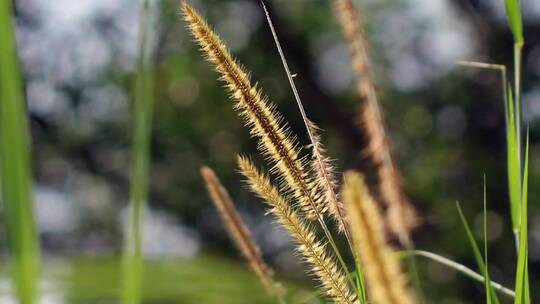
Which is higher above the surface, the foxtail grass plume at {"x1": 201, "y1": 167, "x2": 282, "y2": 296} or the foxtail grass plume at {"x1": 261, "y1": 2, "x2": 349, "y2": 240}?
the foxtail grass plume at {"x1": 261, "y1": 2, "x2": 349, "y2": 240}

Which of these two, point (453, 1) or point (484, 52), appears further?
point (453, 1)

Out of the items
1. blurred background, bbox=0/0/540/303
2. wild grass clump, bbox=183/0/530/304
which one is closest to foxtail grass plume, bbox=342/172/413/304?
wild grass clump, bbox=183/0/530/304

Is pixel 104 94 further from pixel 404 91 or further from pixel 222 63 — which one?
pixel 222 63

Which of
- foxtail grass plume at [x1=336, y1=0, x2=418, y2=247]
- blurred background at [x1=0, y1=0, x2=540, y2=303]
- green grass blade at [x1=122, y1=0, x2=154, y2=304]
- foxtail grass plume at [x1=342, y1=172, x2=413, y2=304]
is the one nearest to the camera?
foxtail grass plume at [x1=342, y1=172, x2=413, y2=304]

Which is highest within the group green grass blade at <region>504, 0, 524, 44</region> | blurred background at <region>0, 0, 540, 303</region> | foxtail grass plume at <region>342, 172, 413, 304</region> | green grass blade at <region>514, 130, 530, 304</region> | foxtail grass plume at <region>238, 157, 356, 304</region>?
green grass blade at <region>504, 0, 524, 44</region>

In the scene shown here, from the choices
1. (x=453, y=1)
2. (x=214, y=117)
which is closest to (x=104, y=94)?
(x=214, y=117)

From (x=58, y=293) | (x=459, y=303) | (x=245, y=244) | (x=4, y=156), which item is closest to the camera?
(x=4, y=156)

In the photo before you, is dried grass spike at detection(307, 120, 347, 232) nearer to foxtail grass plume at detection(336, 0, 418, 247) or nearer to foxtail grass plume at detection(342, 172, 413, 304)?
foxtail grass plume at detection(336, 0, 418, 247)

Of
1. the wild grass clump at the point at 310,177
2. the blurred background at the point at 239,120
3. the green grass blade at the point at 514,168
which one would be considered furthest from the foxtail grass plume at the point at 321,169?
the blurred background at the point at 239,120
